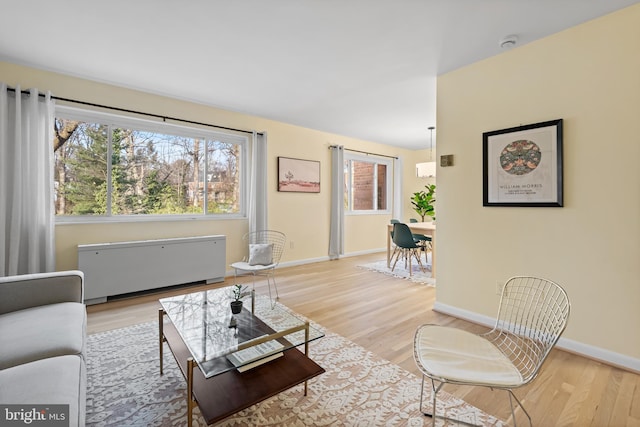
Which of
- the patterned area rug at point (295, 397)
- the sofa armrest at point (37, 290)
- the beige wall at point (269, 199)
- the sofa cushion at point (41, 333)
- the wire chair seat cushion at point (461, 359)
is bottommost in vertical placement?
the patterned area rug at point (295, 397)

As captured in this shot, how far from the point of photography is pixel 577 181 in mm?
2201

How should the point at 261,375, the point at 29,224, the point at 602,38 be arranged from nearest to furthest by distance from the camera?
the point at 261,375, the point at 602,38, the point at 29,224

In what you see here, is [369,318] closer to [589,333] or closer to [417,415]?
[417,415]

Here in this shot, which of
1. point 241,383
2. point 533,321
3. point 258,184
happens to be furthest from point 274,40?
point 533,321

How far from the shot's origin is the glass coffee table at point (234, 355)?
1.34m

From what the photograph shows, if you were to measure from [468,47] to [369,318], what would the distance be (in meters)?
2.61

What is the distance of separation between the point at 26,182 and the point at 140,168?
1.08 m

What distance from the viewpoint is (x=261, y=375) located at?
1.51m

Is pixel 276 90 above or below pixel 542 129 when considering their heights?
above

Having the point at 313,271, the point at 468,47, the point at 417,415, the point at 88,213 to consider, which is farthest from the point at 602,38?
the point at 88,213

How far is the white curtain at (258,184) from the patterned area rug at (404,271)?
1951 millimetres

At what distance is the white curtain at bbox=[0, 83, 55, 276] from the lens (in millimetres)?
2711

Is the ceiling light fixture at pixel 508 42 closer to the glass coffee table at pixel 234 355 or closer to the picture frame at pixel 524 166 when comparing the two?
the picture frame at pixel 524 166

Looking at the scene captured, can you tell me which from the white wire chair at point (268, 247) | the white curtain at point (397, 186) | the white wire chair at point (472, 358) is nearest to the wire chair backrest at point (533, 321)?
the white wire chair at point (472, 358)
